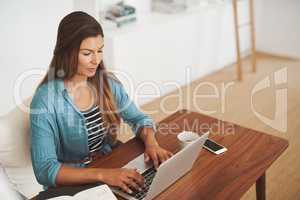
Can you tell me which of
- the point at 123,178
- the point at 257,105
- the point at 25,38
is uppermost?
the point at 25,38

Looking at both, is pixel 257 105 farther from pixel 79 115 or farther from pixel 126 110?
pixel 79 115

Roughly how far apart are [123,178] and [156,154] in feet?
0.71

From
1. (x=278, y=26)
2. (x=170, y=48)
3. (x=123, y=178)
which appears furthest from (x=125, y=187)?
(x=278, y=26)

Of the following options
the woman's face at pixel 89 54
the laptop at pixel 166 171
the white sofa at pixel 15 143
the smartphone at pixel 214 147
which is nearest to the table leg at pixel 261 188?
the smartphone at pixel 214 147

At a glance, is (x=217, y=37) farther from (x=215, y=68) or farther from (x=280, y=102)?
(x=280, y=102)

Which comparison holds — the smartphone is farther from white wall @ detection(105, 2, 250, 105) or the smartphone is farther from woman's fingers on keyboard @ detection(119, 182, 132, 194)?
white wall @ detection(105, 2, 250, 105)

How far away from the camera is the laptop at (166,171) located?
1145 millimetres

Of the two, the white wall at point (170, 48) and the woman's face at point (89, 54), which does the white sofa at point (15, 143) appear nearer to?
the woman's face at point (89, 54)

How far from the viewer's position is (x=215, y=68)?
4.07 meters

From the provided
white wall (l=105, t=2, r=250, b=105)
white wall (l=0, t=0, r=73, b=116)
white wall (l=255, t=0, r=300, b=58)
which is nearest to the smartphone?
white wall (l=0, t=0, r=73, b=116)

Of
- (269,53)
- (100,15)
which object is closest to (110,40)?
(100,15)

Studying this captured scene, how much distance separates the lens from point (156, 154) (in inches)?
56.9

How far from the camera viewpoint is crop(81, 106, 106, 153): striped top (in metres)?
1.60

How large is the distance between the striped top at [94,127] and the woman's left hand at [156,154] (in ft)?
0.90
